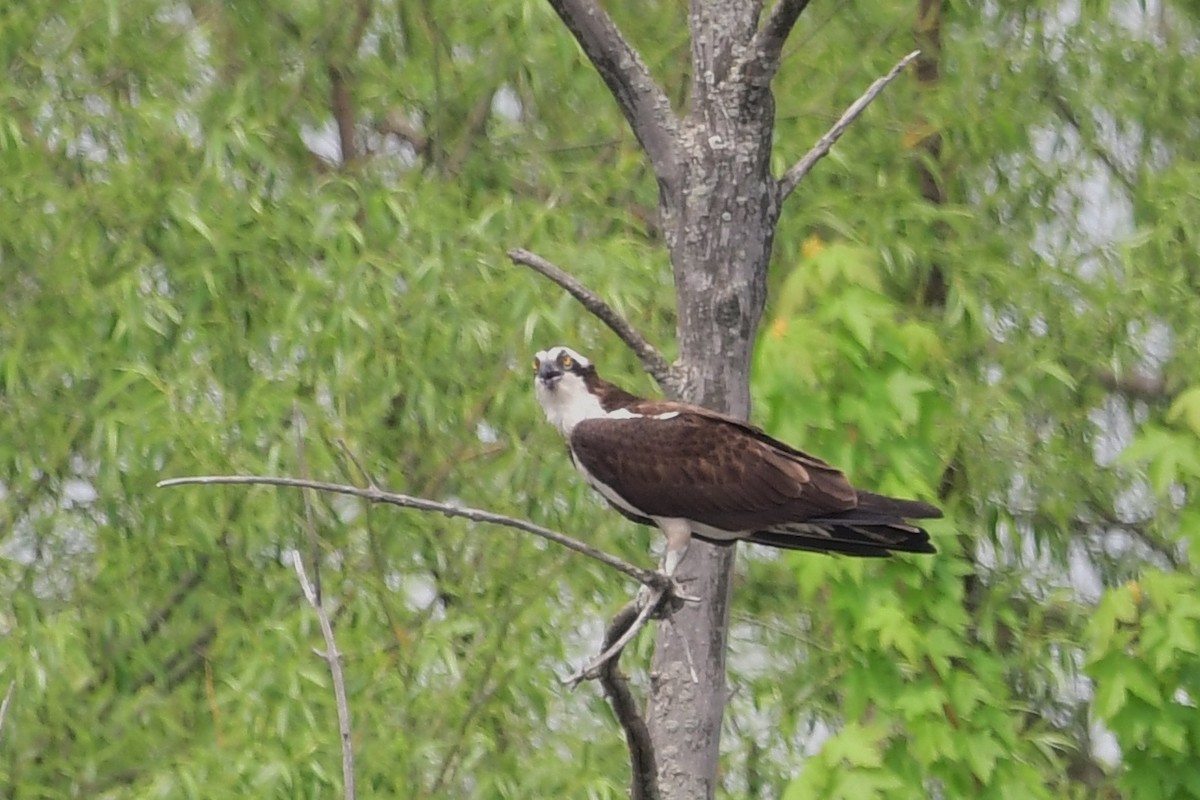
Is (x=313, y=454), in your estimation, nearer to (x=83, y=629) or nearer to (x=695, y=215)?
(x=83, y=629)

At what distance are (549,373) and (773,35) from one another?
0.94m

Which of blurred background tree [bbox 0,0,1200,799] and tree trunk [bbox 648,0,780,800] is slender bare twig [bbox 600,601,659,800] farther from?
blurred background tree [bbox 0,0,1200,799]

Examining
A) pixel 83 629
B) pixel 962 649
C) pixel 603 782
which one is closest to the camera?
pixel 962 649

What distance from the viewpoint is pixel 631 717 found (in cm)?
332

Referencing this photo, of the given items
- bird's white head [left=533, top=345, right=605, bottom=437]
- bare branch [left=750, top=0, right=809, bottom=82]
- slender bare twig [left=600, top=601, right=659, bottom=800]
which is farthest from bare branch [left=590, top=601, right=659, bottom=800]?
bare branch [left=750, top=0, right=809, bottom=82]

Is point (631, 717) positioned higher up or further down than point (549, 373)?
further down

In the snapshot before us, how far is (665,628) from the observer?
413cm

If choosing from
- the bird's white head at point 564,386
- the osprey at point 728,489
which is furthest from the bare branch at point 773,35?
the bird's white head at point 564,386

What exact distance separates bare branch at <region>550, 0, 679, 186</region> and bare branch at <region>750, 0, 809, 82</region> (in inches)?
8.6

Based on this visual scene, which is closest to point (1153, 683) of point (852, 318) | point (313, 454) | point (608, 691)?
→ point (852, 318)

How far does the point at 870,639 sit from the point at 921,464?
0.45 metres

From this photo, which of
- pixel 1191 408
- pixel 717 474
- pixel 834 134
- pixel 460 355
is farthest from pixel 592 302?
pixel 460 355

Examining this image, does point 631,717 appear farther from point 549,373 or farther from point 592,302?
point 549,373

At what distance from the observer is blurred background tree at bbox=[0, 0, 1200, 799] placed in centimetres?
590
